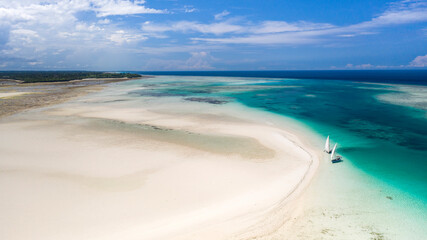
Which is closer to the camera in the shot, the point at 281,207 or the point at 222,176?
the point at 281,207

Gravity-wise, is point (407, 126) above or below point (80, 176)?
above

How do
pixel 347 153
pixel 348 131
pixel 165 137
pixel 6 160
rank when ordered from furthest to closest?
pixel 348 131 < pixel 165 137 < pixel 347 153 < pixel 6 160

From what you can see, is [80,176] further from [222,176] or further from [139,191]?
[222,176]

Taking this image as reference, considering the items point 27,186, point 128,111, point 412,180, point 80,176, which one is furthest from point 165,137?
point 412,180

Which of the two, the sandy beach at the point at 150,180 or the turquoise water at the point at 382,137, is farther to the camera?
the turquoise water at the point at 382,137

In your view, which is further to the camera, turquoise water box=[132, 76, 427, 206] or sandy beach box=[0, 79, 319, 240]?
turquoise water box=[132, 76, 427, 206]

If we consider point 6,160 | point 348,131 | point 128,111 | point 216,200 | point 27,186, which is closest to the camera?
point 216,200

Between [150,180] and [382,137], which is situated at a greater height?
[382,137]

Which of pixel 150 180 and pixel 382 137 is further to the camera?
pixel 382 137
